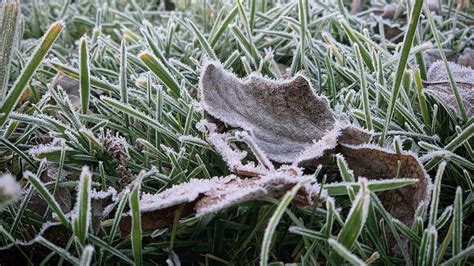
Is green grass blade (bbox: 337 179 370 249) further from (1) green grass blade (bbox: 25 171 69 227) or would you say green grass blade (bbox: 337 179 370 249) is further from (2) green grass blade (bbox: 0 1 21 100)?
(2) green grass blade (bbox: 0 1 21 100)

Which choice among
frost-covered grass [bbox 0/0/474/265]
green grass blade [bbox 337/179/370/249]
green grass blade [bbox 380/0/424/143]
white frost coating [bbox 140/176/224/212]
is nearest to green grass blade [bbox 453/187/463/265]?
frost-covered grass [bbox 0/0/474/265]

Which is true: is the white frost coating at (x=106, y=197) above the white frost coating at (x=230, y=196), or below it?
below

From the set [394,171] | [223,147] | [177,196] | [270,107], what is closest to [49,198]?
[177,196]

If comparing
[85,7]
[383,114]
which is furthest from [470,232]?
[85,7]

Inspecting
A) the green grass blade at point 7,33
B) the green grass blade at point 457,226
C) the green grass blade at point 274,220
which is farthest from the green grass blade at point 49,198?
the green grass blade at point 457,226

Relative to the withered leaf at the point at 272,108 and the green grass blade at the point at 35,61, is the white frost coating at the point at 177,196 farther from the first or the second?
the green grass blade at the point at 35,61

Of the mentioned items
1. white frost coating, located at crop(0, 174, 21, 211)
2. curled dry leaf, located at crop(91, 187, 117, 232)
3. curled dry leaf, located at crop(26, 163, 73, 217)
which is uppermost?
white frost coating, located at crop(0, 174, 21, 211)
